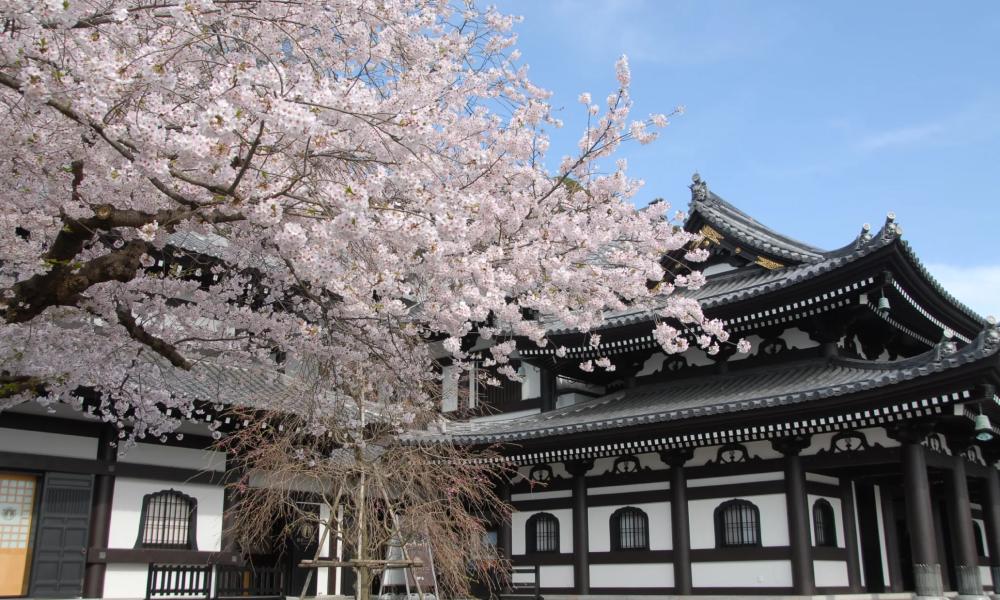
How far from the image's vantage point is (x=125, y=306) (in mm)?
8508

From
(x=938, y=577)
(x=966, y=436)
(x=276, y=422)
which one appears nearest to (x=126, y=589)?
(x=276, y=422)

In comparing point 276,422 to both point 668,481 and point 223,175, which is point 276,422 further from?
point 223,175

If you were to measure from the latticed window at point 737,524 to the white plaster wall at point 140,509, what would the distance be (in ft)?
24.6

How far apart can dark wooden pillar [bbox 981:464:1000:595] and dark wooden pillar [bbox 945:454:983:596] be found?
114cm

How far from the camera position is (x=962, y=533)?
36.6ft

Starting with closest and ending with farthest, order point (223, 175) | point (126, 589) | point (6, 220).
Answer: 1. point (223, 175)
2. point (6, 220)
3. point (126, 589)

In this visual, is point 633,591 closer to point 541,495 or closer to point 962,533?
point 541,495

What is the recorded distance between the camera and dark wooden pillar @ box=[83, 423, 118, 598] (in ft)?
35.4

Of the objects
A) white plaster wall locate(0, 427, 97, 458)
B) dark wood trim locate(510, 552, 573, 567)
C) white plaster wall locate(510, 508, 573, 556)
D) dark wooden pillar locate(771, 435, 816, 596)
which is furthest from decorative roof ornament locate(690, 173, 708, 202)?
white plaster wall locate(0, 427, 97, 458)

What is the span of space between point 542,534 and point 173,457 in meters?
6.40

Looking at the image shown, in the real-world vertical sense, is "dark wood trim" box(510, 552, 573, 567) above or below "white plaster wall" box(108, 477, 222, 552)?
below

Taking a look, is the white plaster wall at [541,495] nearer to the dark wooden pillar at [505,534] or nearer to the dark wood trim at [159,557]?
the dark wooden pillar at [505,534]

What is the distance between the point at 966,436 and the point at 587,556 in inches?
242

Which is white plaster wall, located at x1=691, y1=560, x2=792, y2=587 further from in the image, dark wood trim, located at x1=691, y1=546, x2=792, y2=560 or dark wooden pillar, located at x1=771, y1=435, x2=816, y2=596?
dark wooden pillar, located at x1=771, y1=435, x2=816, y2=596
